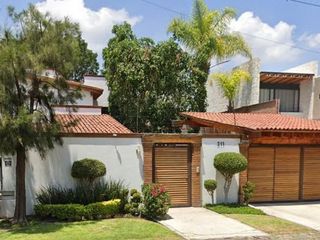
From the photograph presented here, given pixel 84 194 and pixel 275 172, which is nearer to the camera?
pixel 84 194

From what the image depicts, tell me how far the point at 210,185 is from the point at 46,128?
6518 millimetres

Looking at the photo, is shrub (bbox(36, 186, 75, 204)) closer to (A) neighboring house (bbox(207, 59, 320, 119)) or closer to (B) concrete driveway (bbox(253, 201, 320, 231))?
(B) concrete driveway (bbox(253, 201, 320, 231))

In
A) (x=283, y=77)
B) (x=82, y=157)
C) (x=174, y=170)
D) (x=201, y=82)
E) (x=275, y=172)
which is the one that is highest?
(x=283, y=77)

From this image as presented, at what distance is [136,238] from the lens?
429 inches

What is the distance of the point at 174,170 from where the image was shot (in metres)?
15.6

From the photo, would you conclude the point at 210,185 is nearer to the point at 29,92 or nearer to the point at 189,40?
the point at 29,92

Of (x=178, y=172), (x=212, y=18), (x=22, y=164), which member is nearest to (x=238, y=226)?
(x=178, y=172)

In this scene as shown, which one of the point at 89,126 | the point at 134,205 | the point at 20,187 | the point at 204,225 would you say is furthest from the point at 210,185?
the point at 20,187

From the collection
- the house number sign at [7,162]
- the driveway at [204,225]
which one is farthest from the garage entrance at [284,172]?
the house number sign at [7,162]

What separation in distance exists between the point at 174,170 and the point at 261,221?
3.90m

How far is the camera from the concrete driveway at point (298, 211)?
1355 centimetres

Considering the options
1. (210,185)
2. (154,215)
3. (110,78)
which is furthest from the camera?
(110,78)

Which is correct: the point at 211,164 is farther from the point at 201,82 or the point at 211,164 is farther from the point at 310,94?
the point at 310,94

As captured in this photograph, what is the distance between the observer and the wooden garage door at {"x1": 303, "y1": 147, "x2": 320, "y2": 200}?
17589 mm
